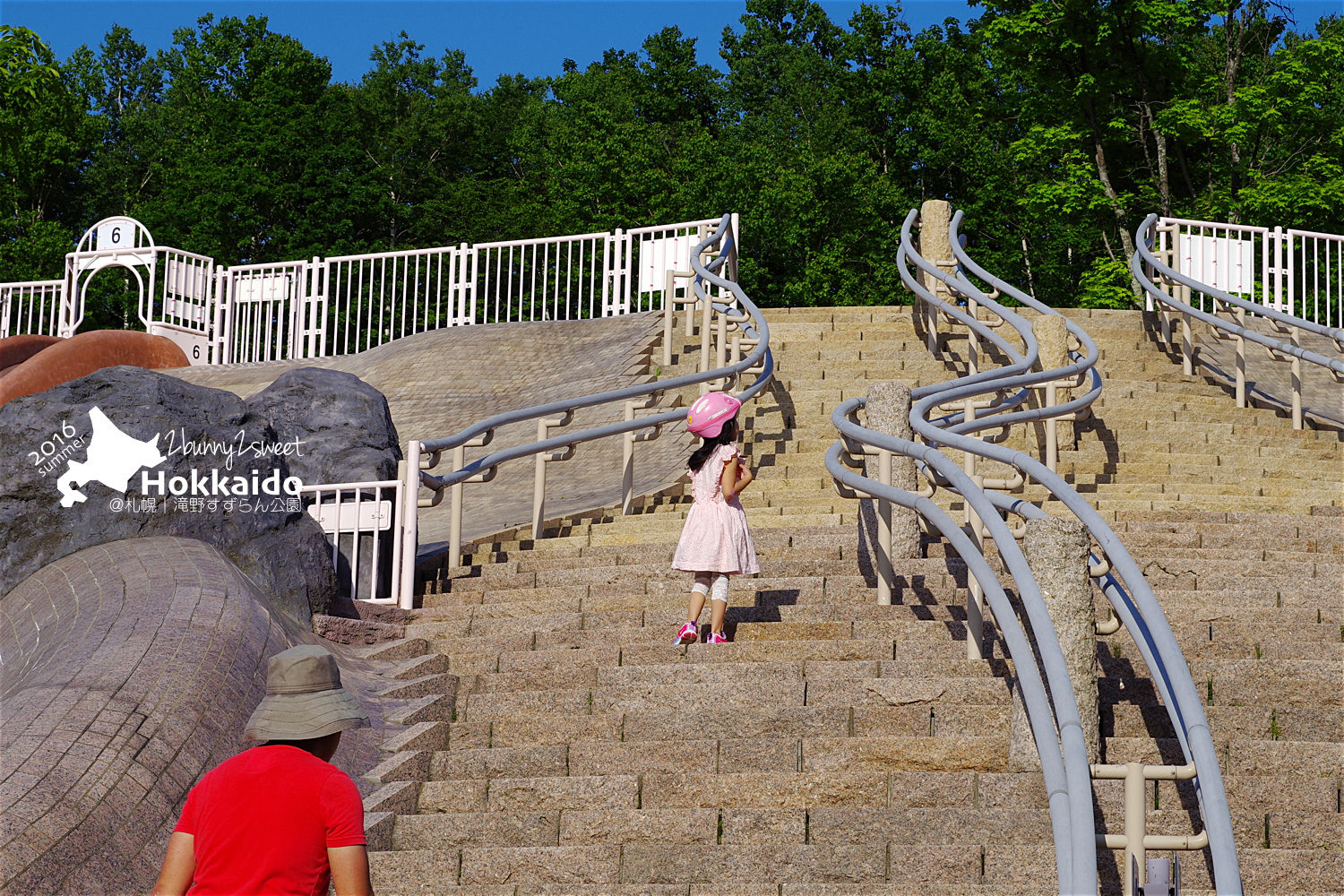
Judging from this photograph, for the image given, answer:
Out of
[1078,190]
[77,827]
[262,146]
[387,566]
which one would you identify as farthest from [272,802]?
[262,146]

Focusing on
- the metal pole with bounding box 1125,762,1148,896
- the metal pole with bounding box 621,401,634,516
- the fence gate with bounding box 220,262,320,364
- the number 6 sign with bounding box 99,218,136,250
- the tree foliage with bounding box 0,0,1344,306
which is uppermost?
the tree foliage with bounding box 0,0,1344,306

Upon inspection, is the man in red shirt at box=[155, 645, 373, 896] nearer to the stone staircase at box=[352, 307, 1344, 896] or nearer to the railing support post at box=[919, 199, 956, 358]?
the stone staircase at box=[352, 307, 1344, 896]

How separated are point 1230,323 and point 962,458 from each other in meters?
3.61

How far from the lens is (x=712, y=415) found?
744 centimetres

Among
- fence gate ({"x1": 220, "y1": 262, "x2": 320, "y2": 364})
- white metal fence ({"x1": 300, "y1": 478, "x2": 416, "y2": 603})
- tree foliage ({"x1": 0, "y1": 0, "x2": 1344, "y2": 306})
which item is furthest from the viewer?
tree foliage ({"x1": 0, "y1": 0, "x2": 1344, "y2": 306})

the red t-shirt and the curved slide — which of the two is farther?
the curved slide

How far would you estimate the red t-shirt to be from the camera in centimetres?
310

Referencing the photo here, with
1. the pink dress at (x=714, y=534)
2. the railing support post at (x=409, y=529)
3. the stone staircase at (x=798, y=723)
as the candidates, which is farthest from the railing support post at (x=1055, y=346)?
the railing support post at (x=409, y=529)

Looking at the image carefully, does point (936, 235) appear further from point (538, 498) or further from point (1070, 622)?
point (1070, 622)

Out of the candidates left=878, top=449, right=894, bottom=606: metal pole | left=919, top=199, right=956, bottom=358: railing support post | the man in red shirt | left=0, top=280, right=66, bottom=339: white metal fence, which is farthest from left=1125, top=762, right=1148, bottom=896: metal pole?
left=0, top=280, right=66, bottom=339: white metal fence

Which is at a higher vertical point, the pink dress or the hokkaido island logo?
the hokkaido island logo

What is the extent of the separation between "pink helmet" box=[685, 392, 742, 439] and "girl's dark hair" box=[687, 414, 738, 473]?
0.06 feet

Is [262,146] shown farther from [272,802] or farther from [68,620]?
[272,802]

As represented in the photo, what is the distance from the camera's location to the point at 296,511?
779 cm
